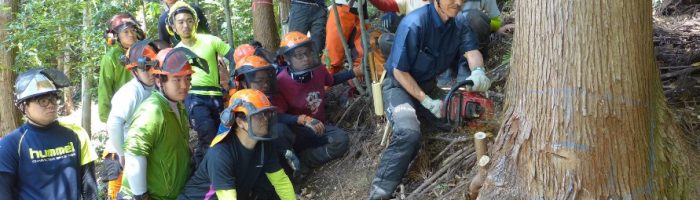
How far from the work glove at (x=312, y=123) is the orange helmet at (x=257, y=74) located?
1.29ft

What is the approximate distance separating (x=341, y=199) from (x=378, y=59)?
67.8 inches

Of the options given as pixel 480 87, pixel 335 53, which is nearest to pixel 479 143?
pixel 480 87

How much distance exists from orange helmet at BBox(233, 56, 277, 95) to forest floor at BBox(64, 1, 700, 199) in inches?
41.8

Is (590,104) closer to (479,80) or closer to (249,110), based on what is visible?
(479,80)

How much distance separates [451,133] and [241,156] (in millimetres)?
1785

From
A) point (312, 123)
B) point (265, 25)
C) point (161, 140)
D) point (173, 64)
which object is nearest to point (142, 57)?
point (173, 64)

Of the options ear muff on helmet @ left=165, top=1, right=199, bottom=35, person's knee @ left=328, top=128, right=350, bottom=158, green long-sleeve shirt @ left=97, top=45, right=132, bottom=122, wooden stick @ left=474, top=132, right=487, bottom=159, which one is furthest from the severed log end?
green long-sleeve shirt @ left=97, top=45, right=132, bottom=122

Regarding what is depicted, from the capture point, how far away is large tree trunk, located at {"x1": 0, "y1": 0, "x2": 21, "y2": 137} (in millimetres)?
10055

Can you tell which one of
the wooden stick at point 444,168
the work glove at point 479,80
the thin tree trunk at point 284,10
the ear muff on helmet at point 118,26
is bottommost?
the wooden stick at point 444,168

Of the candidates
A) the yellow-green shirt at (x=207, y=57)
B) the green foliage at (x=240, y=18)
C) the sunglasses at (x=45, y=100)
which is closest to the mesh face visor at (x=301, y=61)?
the yellow-green shirt at (x=207, y=57)

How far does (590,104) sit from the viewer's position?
301 centimetres

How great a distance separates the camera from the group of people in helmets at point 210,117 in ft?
12.5

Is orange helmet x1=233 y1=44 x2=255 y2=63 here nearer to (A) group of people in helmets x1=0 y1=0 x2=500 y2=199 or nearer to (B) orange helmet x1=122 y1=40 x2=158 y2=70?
(A) group of people in helmets x1=0 y1=0 x2=500 y2=199

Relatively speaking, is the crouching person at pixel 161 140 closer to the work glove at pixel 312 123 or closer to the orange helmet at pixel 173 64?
the orange helmet at pixel 173 64
